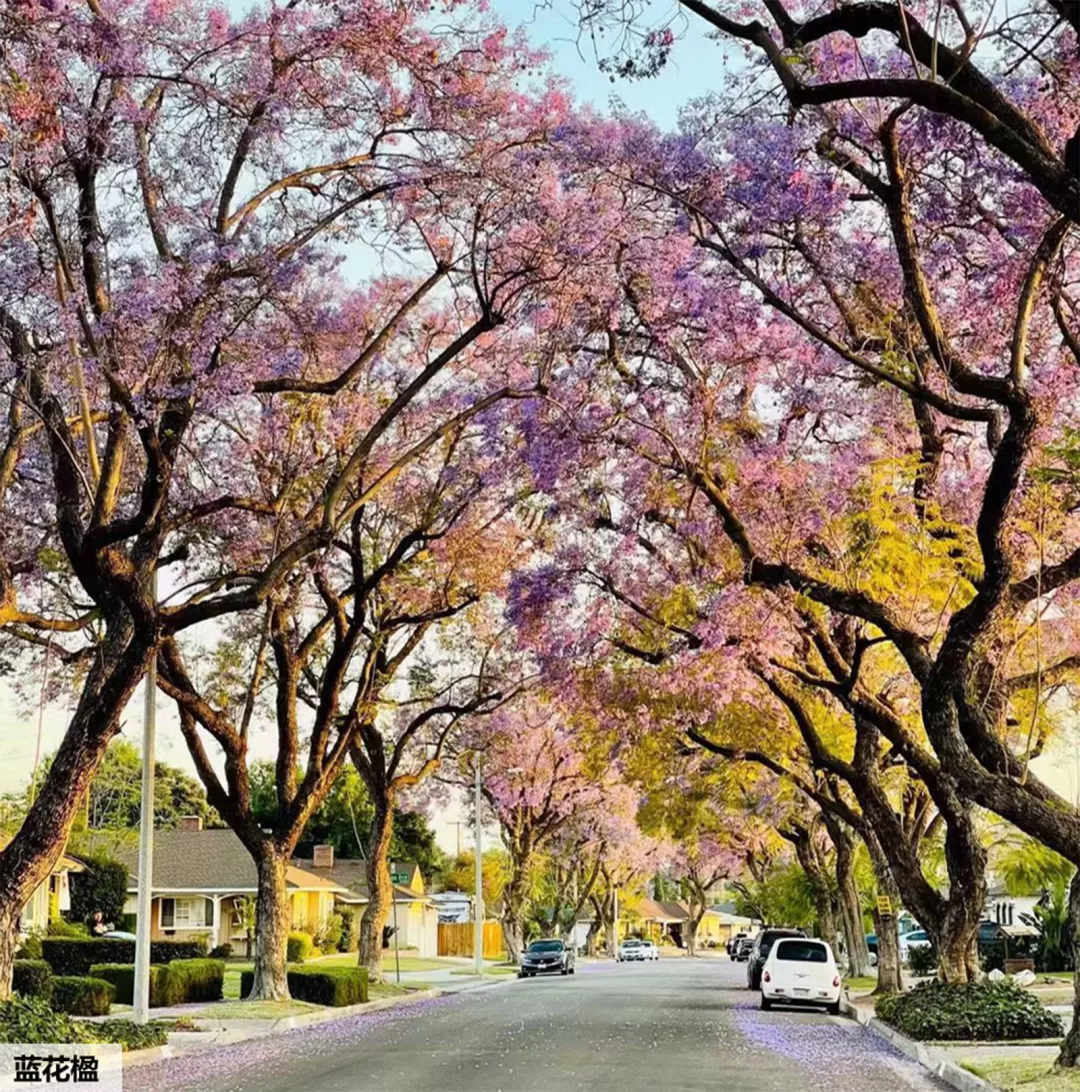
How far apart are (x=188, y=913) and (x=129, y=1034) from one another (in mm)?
41758

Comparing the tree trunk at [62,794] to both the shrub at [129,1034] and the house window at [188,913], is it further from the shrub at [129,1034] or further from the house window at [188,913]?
the house window at [188,913]

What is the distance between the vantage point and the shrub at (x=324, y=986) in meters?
29.2

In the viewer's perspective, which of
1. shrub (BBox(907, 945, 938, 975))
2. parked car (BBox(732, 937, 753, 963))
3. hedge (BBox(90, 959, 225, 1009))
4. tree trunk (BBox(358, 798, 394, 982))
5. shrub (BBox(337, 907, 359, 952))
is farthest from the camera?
parked car (BBox(732, 937, 753, 963))

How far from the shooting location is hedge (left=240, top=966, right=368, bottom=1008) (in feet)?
96.0

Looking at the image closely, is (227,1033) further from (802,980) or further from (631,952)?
(631,952)

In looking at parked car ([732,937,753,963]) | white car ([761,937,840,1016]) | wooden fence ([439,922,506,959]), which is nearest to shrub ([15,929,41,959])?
white car ([761,937,840,1016])

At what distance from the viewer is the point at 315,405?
2384cm

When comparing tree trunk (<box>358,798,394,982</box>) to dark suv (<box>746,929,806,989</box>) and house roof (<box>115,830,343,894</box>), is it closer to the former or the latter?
dark suv (<box>746,929,806,989</box>)

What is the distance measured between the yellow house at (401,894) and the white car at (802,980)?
136 feet

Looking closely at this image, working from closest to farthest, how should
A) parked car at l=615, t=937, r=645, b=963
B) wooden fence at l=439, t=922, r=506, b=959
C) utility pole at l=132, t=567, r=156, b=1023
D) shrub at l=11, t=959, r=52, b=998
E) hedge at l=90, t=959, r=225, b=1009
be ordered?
utility pole at l=132, t=567, r=156, b=1023, shrub at l=11, t=959, r=52, b=998, hedge at l=90, t=959, r=225, b=1009, wooden fence at l=439, t=922, r=506, b=959, parked car at l=615, t=937, r=645, b=963

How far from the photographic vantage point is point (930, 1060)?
1761 cm

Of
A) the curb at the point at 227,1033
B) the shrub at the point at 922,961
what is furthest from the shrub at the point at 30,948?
the shrub at the point at 922,961

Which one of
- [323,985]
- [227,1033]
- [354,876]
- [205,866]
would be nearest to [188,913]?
[205,866]

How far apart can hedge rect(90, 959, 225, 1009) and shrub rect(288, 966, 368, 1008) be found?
198cm
